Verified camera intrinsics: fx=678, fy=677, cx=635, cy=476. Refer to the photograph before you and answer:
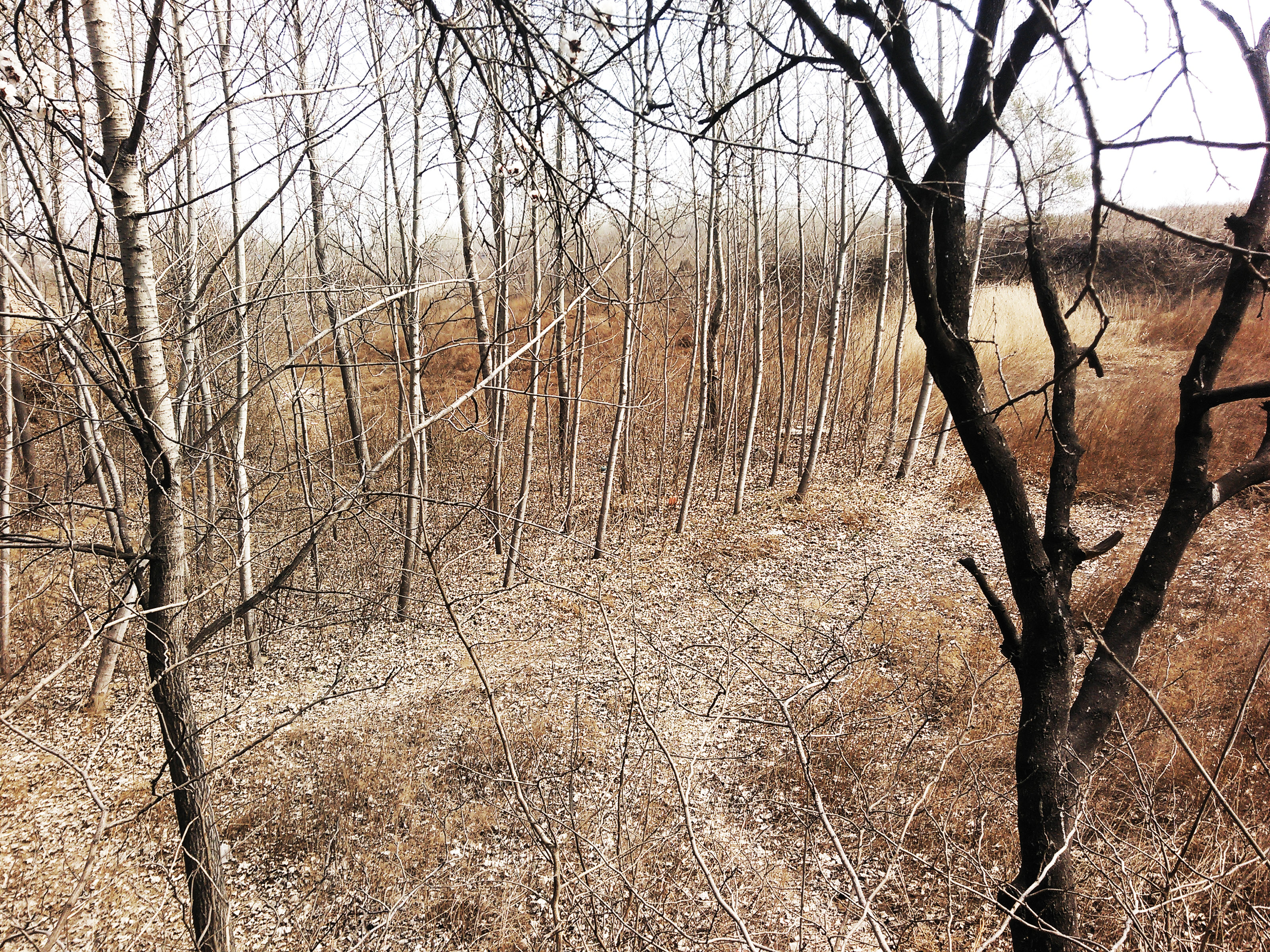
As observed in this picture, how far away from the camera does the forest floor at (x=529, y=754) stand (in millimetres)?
3312

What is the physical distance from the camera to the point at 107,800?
414 centimetres

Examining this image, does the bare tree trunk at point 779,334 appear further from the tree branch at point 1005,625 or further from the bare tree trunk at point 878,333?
the tree branch at point 1005,625

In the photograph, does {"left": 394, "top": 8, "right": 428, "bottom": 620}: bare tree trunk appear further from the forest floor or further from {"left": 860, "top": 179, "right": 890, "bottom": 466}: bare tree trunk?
{"left": 860, "top": 179, "right": 890, "bottom": 466}: bare tree trunk

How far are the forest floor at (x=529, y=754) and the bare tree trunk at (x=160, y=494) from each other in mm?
149

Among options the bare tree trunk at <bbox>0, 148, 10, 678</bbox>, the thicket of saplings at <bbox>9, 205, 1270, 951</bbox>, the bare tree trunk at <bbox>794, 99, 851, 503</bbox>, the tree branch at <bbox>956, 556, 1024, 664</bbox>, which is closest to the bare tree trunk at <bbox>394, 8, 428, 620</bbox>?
the thicket of saplings at <bbox>9, 205, 1270, 951</bbox>

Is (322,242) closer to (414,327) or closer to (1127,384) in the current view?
(414,327)

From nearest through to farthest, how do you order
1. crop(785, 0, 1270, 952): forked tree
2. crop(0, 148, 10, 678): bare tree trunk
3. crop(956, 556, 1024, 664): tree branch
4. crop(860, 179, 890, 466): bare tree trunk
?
1. crop(785, 0, 1270, 952): forked tree
2. crop(956, 556, 1024, 664): tree branch
3. crop(0, 148, 10, 678): bare tree trunk
4. crop(860, 179, 890, 466): bare tree trunk

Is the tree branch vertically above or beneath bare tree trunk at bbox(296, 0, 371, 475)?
beneath

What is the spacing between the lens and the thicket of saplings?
2809 mm

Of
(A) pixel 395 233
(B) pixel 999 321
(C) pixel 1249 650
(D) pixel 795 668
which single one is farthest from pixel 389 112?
(B) pixel 999 321

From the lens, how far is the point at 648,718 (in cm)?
365

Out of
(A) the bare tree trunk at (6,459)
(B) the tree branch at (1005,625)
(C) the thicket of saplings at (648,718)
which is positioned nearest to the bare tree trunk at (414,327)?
(C) the thicket of saplings at (648,718)

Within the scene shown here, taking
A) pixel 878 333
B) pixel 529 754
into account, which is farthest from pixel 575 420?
pixel 878 333

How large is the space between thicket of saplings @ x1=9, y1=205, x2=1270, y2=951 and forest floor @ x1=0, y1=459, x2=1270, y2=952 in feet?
0.09
